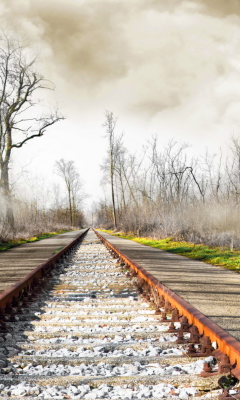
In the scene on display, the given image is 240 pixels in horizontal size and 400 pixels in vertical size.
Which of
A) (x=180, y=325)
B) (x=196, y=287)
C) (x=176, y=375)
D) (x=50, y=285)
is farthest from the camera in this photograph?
(x=50, y=285)

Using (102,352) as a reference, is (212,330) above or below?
above

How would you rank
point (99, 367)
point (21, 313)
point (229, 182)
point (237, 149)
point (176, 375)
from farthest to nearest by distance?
1. point (237, 149)
2. point (229, 182)
3. point (21, 313)
4. point (99, 367)
5. point (176, 375)

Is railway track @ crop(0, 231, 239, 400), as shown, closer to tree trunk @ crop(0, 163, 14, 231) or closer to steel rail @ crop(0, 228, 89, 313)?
steel rail @ crop(0, 228, 89, 313)

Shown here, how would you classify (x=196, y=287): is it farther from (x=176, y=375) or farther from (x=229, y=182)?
(x=229, y=182)

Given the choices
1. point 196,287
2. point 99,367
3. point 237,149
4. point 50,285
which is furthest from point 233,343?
point 237,149

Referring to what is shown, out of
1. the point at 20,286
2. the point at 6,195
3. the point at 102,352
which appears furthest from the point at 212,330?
the point at 6,195

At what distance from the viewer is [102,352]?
9.01 ft

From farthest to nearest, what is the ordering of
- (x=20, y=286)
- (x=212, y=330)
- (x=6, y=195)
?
(x=6, y=195) < (x=20, y=286) < (x=212, y=330)

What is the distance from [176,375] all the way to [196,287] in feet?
11.2

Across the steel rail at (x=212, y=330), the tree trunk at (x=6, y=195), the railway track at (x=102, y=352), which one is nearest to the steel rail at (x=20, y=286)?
the railway track at (x=102, y=352)

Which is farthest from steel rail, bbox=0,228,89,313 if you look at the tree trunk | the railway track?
the tree trunk

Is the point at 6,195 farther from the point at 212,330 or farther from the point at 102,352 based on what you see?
the point at 212,330

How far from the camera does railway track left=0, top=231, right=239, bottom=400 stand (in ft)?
6.83

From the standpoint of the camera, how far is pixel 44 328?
136 inches
